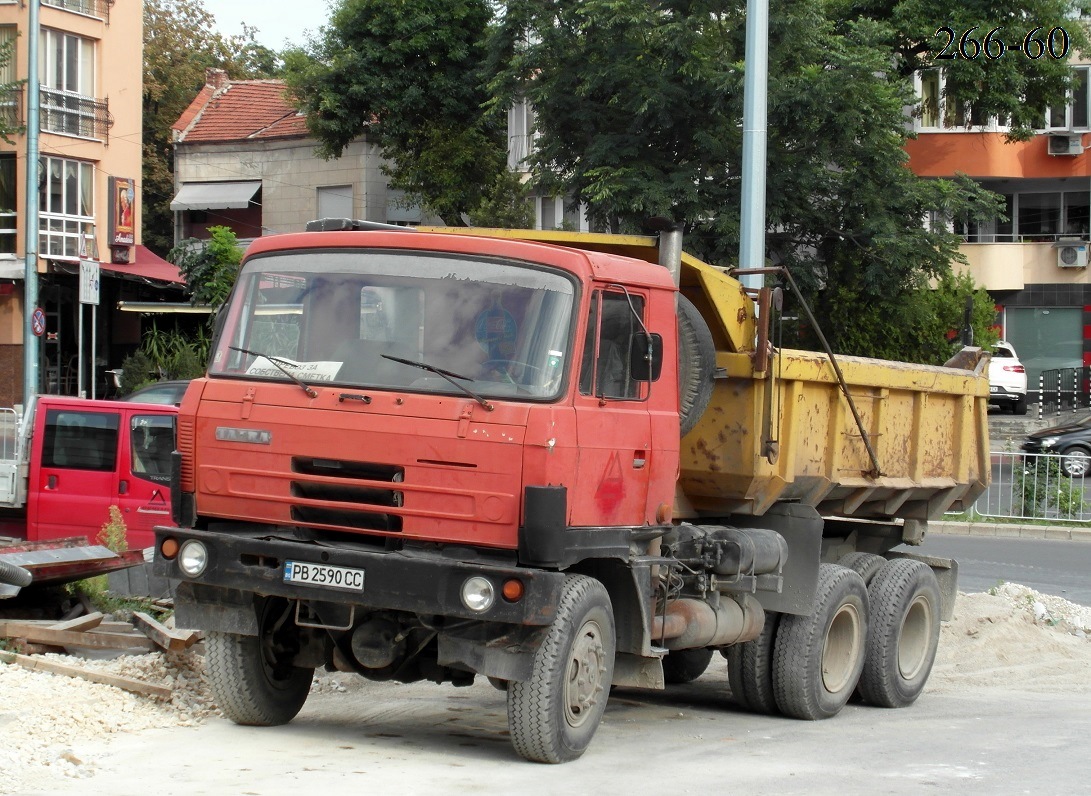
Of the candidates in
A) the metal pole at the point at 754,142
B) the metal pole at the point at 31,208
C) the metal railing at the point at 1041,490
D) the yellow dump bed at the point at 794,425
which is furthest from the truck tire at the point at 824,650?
the metal pole at the point at 31,208

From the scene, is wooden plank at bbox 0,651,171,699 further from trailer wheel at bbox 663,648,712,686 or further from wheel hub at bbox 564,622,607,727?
trailer wheel at bbox 663,648,712,686

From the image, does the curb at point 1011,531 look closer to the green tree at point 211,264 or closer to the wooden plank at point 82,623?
the wooden plank at point 82,623

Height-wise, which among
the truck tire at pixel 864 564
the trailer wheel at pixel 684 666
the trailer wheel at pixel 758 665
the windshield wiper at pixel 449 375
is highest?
the windshield wiper at pixel 449 375

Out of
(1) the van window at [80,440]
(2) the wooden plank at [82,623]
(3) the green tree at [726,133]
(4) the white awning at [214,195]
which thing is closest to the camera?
(2) the wooden plank at [82,623]

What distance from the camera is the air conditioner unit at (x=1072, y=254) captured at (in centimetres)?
4128

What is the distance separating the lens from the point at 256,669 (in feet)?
24.6

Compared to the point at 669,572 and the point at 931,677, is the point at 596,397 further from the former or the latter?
the point at 931,677

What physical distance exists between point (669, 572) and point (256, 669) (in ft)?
7.23

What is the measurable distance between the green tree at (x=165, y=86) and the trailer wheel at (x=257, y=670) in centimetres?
4888

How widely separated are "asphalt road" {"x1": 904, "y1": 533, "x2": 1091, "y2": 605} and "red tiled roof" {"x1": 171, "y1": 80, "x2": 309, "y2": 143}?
110ft

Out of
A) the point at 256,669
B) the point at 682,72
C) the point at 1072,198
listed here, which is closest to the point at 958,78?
the point at 682,72

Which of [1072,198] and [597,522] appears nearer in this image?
[597,522]

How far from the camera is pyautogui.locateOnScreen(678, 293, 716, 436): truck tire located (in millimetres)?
8039

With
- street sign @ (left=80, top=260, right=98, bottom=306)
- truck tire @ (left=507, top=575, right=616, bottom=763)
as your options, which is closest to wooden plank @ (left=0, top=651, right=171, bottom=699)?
truck tire @ (left=507, top=575, right=616, bottom=763)
